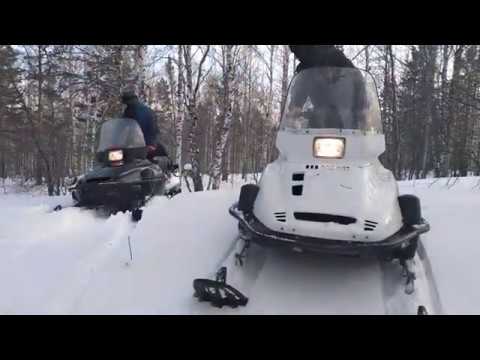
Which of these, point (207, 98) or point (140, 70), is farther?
point (207, 98)

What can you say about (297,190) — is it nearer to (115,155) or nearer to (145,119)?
(115,155)

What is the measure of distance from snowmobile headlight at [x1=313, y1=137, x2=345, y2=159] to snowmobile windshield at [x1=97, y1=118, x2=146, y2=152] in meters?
2.45

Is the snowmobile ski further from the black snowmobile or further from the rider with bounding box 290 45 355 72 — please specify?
the rider with bounding box 290 45 355 72

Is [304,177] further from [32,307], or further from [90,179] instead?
[90,179]

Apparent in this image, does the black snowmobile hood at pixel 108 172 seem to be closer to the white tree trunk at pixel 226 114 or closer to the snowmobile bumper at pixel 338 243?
the snowmobile bumper at pixel 338 243

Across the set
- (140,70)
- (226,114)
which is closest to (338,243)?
(226,114)

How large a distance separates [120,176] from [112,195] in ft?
0.79

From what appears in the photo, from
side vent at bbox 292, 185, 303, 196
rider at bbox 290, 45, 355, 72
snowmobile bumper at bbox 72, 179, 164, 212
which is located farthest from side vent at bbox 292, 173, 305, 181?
snowmobile bumper at bbox 72, 179, 164, 212

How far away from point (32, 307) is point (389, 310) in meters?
2.35

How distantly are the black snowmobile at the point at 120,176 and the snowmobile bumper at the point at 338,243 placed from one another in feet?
5.82

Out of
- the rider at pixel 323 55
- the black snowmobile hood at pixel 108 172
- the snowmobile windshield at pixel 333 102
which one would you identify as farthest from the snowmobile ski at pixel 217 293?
the rider at pixel 323 55

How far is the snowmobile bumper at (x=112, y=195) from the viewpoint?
14.3 feet

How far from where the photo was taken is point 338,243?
8.21ft

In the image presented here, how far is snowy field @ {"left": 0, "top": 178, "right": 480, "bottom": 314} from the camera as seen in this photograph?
2.53 m
